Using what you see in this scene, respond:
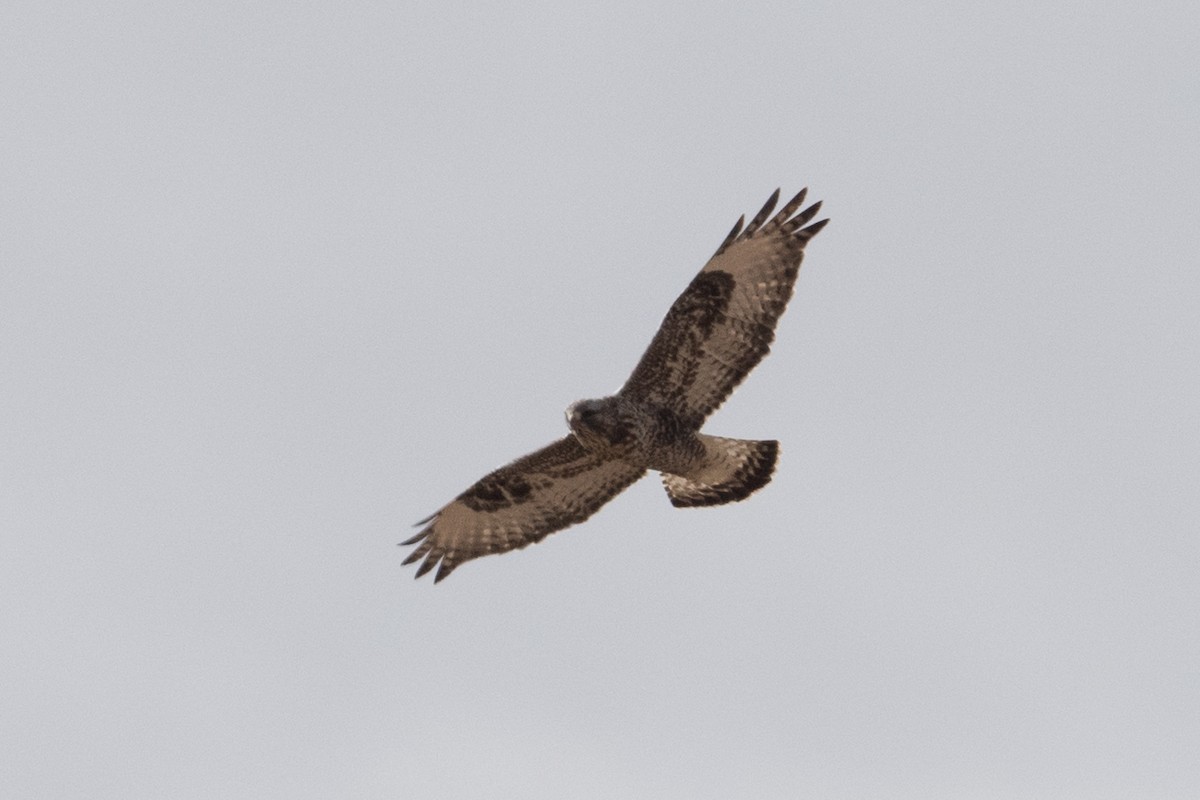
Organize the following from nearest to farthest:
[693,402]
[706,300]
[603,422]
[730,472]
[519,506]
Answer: [603,422]
[706,300]
[693,402]
[730,472]
[519,506]

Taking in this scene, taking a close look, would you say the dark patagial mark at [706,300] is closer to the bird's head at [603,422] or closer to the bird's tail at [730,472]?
the bird's head at [603,422]

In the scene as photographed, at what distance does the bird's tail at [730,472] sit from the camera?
1797cm

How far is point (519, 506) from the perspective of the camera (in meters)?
18.4

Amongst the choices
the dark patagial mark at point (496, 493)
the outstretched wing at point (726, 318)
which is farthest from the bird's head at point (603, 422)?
the dark patagial mark at point (496, 493)

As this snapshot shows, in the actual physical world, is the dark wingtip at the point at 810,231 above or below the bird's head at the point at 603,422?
above

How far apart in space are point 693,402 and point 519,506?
177 centimetres

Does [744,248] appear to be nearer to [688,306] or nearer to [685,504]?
[688,306]

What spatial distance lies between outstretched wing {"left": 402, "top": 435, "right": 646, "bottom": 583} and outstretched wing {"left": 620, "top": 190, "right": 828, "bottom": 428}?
853mm

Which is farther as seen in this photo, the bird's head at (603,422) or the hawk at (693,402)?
the hawk at (693,402)

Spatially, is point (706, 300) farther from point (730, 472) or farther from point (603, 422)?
point (730, 472)

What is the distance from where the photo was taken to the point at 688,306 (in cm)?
1734

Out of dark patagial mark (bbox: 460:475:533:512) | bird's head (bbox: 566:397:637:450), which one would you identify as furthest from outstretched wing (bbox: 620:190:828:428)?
dark patagial mark (bbox: 460:475:533:512)

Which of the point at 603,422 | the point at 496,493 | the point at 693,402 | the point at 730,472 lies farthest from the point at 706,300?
the point at 496,493

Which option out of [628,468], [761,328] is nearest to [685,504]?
[628,468]
